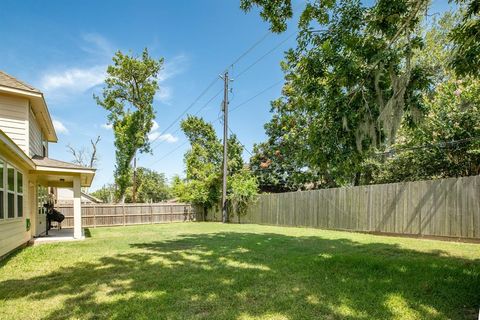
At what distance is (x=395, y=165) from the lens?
47.4 feet

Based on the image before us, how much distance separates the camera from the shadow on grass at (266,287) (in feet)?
10.3

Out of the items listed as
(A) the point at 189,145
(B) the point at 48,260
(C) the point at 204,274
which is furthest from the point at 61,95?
(C) the point at 204,274

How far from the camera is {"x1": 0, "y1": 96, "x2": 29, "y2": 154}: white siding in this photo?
830cm

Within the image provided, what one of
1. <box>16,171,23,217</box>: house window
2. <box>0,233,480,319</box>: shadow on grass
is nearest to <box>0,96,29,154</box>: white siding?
<box>16,171,23,217</box>: house window

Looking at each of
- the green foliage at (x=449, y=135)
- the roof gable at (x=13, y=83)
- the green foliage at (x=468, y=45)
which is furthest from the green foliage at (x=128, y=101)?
the green foliage at (x=468, y=45)

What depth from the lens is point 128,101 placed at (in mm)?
25016

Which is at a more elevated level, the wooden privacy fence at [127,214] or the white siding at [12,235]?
the white siding at [12,235]

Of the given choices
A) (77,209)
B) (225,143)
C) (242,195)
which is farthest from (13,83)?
(242,195)

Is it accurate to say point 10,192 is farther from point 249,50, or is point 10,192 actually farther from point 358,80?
point 249,50

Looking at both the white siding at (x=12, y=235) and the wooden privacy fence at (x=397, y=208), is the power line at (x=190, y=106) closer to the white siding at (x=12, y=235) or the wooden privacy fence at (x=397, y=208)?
the wooden privacy fence at (x=397, y=208)

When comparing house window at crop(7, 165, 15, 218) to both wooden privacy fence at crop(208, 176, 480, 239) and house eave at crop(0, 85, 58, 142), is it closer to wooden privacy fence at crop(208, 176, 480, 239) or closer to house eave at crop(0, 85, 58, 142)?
house eave at crop(0, 85, 58, 142)

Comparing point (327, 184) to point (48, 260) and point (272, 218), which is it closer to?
point (272, 218)

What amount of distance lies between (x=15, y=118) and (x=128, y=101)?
1717cm

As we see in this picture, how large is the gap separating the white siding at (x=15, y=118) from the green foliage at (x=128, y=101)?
52.2 ft
